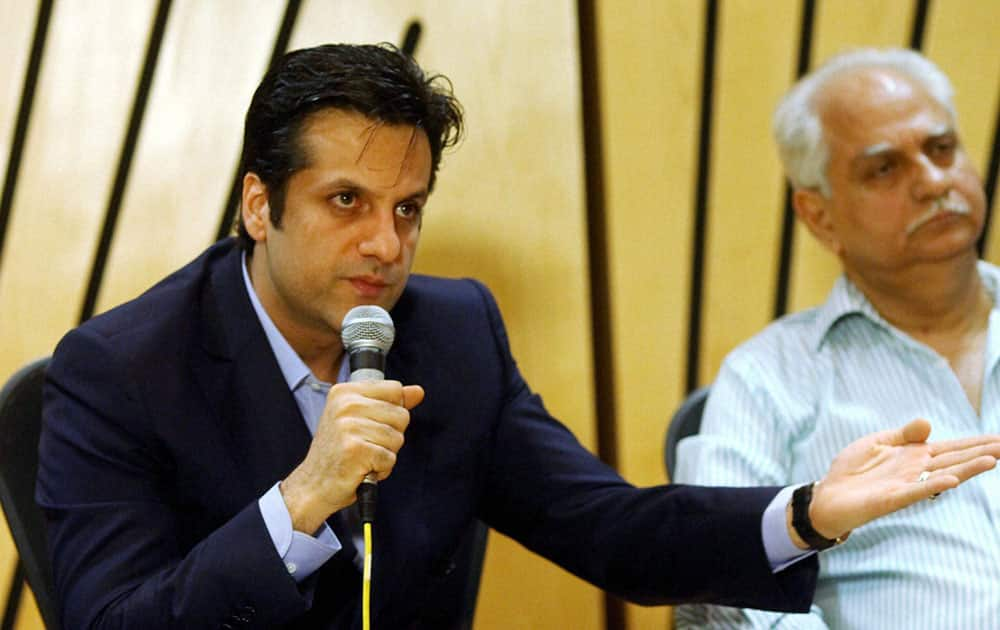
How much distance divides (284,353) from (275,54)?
2.58 ft

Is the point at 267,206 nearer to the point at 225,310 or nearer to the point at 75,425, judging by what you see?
the point at 225,310

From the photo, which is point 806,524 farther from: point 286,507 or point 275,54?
point 275,54

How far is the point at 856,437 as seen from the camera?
218cm

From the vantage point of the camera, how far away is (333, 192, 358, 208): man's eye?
179cm

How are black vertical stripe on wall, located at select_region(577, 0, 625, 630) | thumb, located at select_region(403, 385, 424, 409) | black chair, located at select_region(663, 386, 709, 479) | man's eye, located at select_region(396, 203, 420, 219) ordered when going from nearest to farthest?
thumb, located at select_region(403, 385, 424, 409), man's eye, located at select_region(396, 203, 420, 219), black chair, located at select_region(663, 386, 709, 479), black vertical stripe on wall, located at select_region(577, 0, 625, 630)

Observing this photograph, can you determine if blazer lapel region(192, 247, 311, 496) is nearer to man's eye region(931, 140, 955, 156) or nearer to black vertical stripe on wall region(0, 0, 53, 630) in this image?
black vertical stripe on wall region(0, 0, 53, 630)

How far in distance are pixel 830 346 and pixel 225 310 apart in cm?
111

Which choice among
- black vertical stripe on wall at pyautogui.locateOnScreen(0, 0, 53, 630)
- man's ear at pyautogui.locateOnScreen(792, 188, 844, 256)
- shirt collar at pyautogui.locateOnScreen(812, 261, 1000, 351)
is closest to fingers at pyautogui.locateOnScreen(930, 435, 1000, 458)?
shirt collar at pyautogui.locateOnScreen(812, 261, 1000, 351)

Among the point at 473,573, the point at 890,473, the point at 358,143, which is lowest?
the point at 473,573

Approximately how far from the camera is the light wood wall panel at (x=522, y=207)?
255cm

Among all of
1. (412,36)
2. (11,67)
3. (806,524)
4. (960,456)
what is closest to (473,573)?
(806,524)

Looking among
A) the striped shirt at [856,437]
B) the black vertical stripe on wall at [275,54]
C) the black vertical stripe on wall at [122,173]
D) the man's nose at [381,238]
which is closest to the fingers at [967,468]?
the striped shirt at [856,437]

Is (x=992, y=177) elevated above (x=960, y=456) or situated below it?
above

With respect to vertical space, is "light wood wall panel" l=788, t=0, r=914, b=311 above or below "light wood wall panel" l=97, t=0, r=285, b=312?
above
